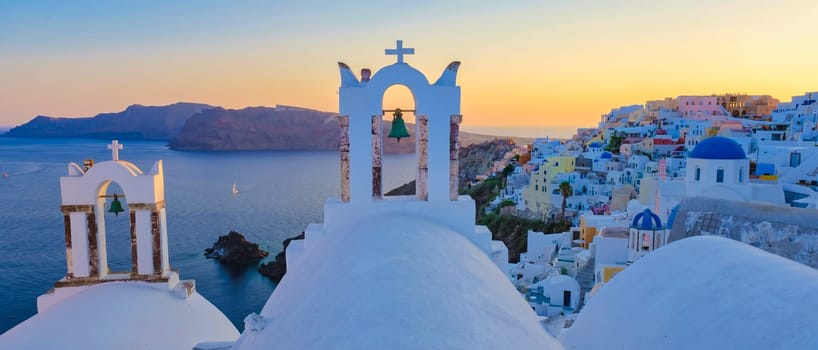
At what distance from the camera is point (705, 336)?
3779 millimetres

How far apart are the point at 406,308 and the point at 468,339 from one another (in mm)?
334

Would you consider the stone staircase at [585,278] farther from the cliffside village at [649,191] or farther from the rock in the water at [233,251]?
the rock in the water at [233,251]

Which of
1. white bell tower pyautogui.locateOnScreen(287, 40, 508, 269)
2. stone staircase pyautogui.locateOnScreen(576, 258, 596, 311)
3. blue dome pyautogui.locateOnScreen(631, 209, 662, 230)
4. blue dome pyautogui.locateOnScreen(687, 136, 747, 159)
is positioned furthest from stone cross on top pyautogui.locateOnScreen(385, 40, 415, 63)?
blue dome pyautogui.locateOnScreen(687, 136, 747, 159)

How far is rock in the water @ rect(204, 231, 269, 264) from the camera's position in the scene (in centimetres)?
3300

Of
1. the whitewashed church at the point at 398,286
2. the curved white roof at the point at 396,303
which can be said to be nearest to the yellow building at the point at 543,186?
the whitewashed church at the point at 398,286

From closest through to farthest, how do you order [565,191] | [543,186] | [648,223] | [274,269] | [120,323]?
[120,323] → [648,223] → [274,269] → [565,191] → [543,186]

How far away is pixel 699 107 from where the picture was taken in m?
56.2

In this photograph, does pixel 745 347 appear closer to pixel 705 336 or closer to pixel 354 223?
pixel 705 336

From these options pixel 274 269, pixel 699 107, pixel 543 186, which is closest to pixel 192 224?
pixel 274 269

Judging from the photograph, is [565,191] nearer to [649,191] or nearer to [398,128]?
[649,191]

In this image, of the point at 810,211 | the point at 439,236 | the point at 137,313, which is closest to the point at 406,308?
the point at 439,236

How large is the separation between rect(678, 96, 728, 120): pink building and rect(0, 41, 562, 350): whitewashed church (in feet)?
176

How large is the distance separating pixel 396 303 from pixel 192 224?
4311 cm

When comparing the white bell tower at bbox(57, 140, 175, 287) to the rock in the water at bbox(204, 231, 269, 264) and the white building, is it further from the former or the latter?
the rock in the water at bbox(204, 231, 269, 264)
